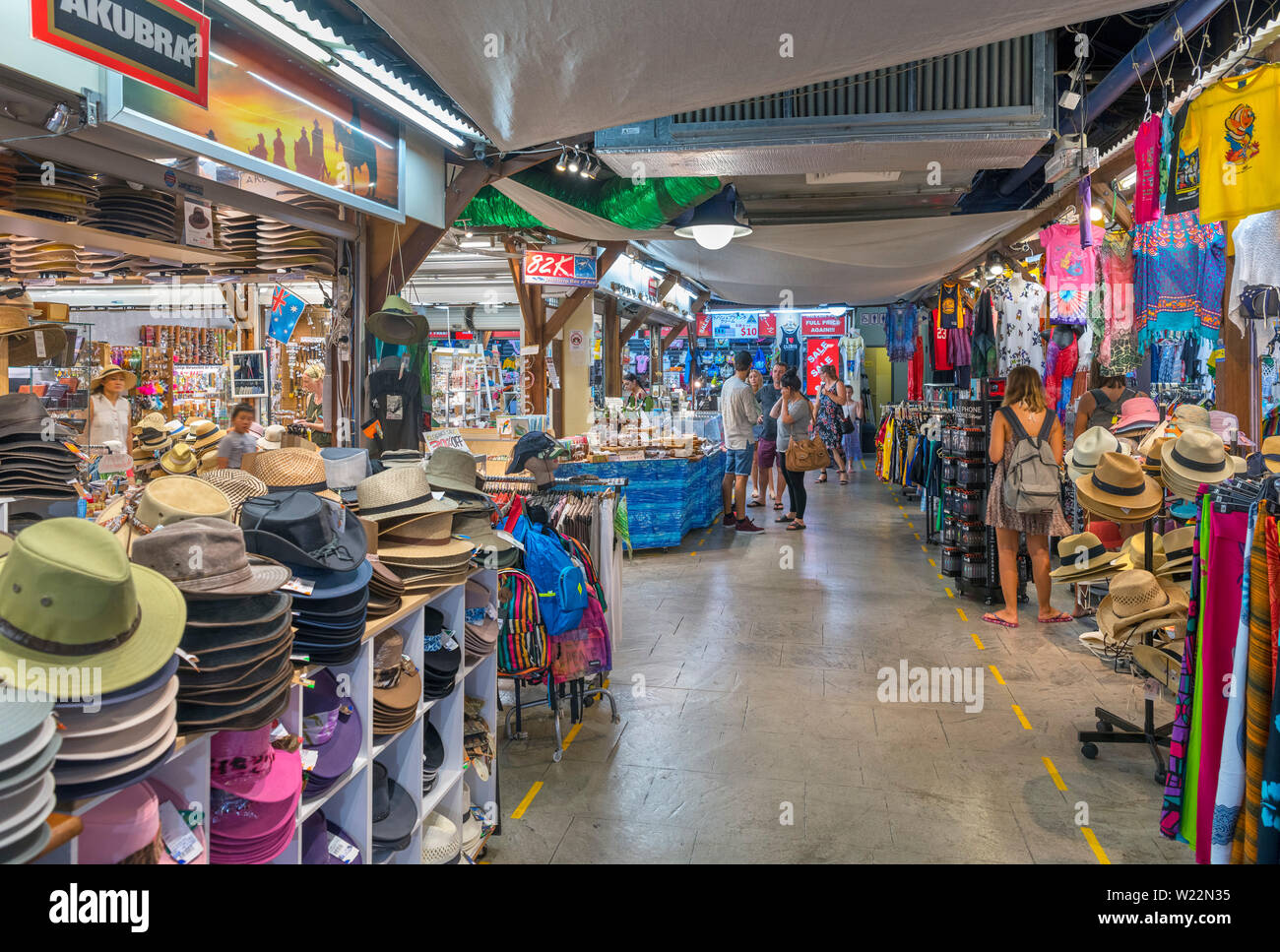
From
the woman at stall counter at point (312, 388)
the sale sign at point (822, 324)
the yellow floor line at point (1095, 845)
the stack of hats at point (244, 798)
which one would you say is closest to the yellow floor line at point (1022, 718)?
the yellow floor line at point (1095, 845)

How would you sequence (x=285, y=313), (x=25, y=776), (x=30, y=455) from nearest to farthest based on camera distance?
(x=25, y=776)
(x=30, y=455)
(x=285, y=313)

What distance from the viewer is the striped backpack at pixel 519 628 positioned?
3.78 m

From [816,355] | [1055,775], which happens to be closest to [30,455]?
[1055,775]

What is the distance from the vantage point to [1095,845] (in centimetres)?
314

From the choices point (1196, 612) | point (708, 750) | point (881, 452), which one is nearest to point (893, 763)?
point (708, 750)

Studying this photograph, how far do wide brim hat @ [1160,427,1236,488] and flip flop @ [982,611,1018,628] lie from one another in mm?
2680

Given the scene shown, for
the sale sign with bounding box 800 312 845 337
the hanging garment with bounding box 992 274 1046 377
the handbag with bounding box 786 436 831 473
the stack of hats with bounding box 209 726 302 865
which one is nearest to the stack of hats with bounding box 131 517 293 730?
the stack of hats with bounding box 209 726 302 865

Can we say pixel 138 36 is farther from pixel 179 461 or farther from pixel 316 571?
pixel 179 461

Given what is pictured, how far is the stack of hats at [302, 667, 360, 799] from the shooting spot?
2166mm

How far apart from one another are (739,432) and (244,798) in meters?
8.19

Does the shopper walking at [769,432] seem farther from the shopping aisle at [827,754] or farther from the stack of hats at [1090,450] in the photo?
the stack of hats at [1090,450]

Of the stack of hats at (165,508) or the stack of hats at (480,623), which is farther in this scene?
the stack of hats at (480,623)

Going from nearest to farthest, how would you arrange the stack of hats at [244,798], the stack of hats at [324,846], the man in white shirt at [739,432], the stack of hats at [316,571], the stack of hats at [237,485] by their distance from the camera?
the stack of hats at [244,798] → the stack of hats at [316,571] → the stack of hats at [324,846] → the stack of hats at [237,485] → the man in white shirt at [739,432]

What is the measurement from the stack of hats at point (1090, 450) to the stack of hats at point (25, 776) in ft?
13.7
